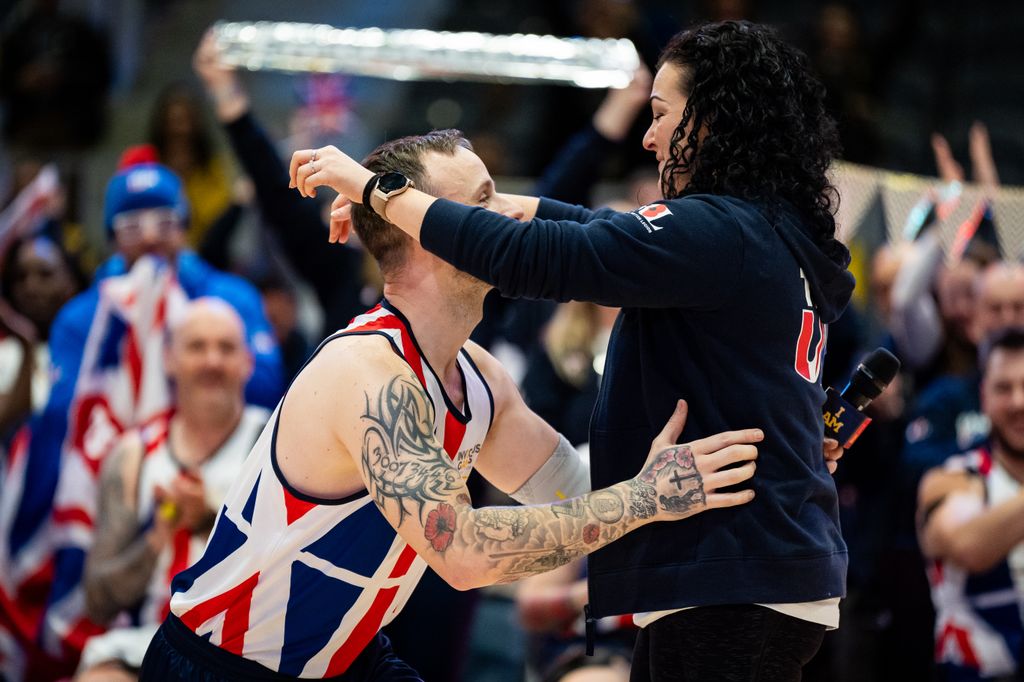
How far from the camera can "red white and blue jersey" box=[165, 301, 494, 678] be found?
254 centimetres

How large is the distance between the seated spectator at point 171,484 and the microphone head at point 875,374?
2447mm

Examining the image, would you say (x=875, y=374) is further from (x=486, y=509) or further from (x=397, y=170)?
(x=397, y=170)

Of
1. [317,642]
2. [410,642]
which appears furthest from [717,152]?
[410,642]

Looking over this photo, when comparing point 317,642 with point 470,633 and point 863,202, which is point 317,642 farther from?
point 863,202

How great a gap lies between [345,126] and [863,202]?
2.78 metres

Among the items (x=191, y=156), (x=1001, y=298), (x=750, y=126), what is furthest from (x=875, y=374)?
(x=191, y=156)

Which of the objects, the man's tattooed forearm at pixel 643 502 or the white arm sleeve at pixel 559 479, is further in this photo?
the white arm sleeve at pixel 559 479

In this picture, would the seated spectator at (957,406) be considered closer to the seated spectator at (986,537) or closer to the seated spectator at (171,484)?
the seated spectator at (986,537)

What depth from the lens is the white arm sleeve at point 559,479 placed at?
9.50ft

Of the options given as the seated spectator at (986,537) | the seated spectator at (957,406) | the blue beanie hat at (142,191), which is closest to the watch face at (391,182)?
the seated spectator at (986,537)

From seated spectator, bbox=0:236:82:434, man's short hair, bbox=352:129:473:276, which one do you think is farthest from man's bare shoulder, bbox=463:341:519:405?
seated spectator, bbox=0:236:82:434

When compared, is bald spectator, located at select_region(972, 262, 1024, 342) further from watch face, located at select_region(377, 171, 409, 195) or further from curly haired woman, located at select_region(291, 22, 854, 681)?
watch face, located at select_region(377, 171, 409, 195)

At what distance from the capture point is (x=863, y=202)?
19.0ft

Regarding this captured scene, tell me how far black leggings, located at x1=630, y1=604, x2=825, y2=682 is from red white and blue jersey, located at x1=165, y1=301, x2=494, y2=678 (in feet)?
1.85
